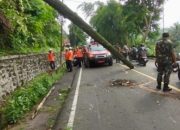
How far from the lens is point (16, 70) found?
1459 cm

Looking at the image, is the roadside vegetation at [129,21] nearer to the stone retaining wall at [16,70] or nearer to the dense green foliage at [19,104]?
the stone retaining wall at [16,70]

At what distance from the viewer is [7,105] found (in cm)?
1062

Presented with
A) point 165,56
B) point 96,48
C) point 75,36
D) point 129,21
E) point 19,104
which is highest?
point 129,21

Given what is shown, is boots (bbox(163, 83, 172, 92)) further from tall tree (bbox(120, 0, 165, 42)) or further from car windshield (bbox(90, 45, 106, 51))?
tall tree (bbox(120, 0, 165, 42))

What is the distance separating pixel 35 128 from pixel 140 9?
146 feet

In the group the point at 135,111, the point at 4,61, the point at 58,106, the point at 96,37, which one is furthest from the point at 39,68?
the point at 135,111

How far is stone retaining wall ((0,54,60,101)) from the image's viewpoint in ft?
40.5

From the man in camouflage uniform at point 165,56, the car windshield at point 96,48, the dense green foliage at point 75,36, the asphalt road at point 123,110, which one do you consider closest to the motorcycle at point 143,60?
the car windshield at point 96,48

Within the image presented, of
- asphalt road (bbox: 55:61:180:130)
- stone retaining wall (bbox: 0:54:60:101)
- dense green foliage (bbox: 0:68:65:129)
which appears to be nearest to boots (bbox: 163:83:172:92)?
asphalt road (bbox: 55:61:180:130)

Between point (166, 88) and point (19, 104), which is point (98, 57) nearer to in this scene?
point (166, 88)

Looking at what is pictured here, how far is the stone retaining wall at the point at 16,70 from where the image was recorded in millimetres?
12344

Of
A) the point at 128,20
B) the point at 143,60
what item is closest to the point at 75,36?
the point at 128,20

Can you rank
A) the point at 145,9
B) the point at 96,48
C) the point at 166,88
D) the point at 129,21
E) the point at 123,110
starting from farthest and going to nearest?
the point at 129,21 < the point at 145,9 < the point at 96,48 < the point at 166,88 < the point at 123,110

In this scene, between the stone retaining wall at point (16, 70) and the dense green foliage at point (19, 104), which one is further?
the stone retaining wall at point (16, 70)
